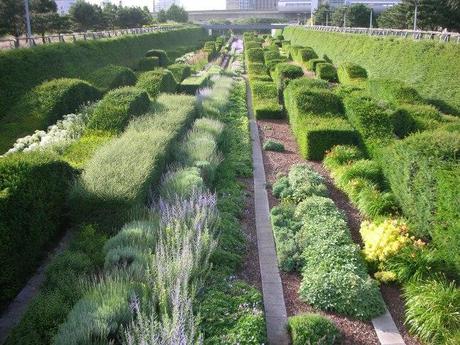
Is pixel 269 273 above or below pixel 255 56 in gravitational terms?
below

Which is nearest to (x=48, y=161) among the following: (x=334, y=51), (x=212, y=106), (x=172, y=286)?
(x=172, y=286)

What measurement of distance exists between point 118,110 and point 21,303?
261 inches

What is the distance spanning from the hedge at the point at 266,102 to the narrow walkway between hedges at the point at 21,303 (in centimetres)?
1208

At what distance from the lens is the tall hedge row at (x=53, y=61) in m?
16.9

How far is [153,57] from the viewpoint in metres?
33.0

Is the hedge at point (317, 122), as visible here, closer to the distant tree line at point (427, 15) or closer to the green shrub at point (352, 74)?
the green shrub at point (352, 74)

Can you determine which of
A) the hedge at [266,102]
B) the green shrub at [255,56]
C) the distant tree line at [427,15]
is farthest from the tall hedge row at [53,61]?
the distant tree line at [427,15]

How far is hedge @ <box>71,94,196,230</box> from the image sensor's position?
784 centimetres

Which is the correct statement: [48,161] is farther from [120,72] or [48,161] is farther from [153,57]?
[153,57]

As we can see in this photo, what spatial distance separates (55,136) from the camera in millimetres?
11688

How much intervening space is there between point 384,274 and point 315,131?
21.5 ft

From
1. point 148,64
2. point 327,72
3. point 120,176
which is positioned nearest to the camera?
point 120,176

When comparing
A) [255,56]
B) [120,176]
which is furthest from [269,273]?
[255,56]

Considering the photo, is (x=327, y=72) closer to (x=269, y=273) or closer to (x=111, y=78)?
(x=111, y=78)
